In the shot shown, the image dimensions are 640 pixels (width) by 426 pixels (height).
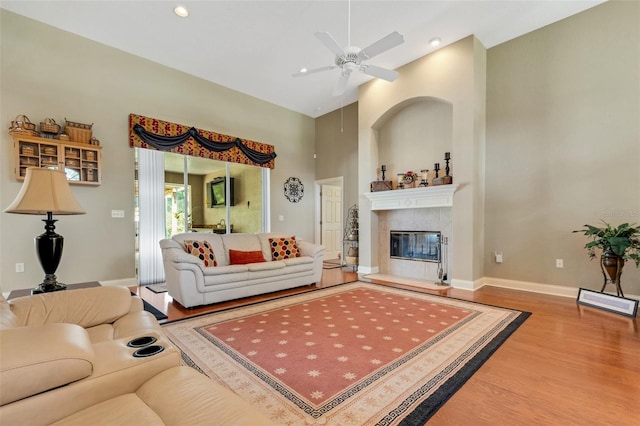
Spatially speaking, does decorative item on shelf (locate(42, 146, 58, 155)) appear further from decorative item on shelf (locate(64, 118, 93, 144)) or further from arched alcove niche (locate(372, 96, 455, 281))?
arched alcove niche (locate(372, 96, 455, 281))

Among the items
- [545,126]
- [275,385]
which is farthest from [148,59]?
[545,126]

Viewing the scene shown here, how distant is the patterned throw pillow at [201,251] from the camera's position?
3705 millimetres

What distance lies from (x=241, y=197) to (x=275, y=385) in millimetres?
5000

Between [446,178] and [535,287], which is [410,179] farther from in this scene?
[535,287]

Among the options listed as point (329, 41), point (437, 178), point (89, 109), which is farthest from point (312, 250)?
point (89, 109)

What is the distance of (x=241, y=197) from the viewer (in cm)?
639

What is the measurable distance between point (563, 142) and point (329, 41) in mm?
3570

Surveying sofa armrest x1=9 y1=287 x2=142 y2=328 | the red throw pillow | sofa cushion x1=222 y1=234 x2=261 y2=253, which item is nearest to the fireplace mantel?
sofa cushion x1=222 y1=234 x2=261 y2=253

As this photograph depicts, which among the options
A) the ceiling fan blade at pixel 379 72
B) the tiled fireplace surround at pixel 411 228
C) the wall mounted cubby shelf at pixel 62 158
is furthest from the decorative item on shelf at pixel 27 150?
the tiled fireplace surround at pixel 411 228

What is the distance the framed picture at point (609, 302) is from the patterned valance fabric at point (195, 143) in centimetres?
582

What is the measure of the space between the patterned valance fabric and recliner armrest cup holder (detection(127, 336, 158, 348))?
14.8ft

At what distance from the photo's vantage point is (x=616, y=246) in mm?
3211

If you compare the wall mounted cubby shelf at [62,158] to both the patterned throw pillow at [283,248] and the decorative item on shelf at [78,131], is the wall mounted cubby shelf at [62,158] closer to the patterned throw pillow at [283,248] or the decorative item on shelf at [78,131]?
the decorative item on shelf at [78,131]

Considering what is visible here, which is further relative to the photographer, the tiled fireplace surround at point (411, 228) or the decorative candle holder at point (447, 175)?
the tiled fireplace surround at point (411, 228)
